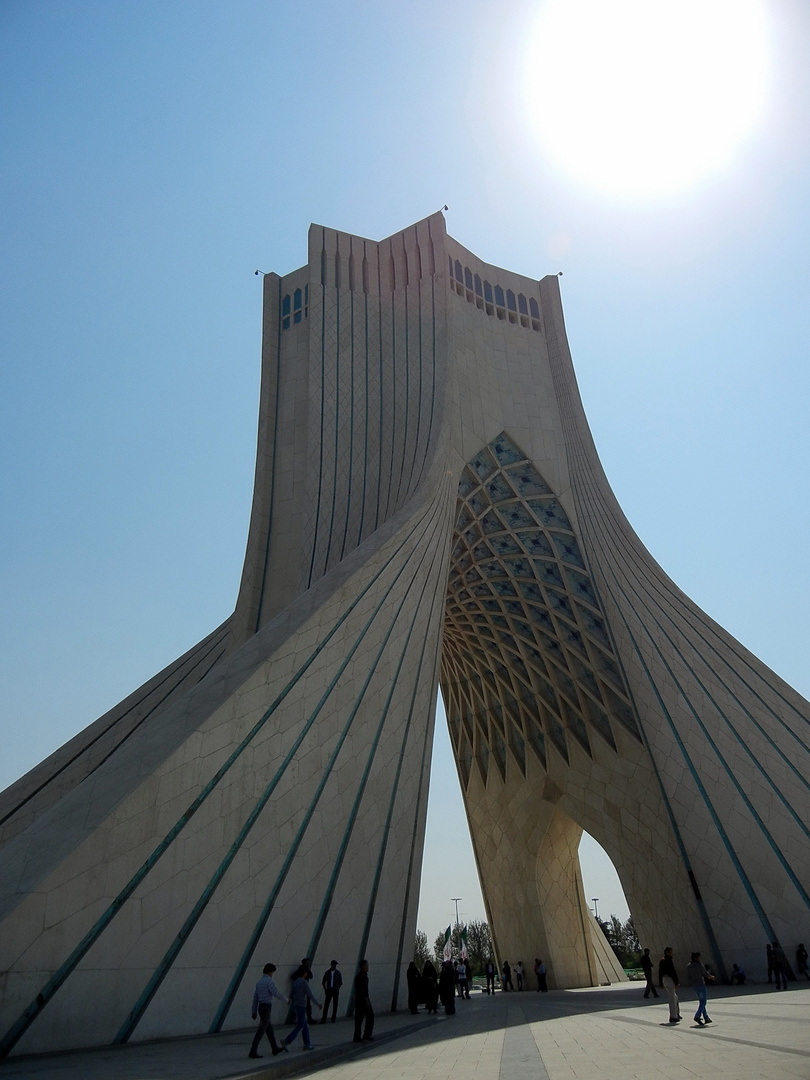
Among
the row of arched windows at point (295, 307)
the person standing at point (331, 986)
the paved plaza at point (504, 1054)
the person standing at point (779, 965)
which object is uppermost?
the row of arched windows at point (295, 307)

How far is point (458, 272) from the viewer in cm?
1927

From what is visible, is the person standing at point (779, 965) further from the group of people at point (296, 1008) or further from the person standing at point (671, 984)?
the group of people at point (296, 1008)

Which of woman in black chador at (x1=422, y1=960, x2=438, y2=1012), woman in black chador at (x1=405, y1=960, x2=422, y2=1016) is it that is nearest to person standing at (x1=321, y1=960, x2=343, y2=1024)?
woman in black chador at (x1=405, y1=960, x2=422, y2=1016)

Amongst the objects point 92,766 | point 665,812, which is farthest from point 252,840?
point 665,812

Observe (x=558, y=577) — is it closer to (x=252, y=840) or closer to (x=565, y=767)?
(x=565, y=767)

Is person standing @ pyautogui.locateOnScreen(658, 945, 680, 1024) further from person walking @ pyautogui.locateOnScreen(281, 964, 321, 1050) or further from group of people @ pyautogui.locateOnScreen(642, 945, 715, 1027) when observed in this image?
person walking @ pyautogui.locateOnScreen(281, 964, 321, 1050)

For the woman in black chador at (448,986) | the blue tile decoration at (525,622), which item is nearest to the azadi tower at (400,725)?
the blue tile decoration at (525,622)

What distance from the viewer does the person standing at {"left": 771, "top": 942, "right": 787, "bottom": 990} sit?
1095 cm

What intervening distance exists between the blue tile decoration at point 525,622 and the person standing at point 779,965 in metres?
5.40

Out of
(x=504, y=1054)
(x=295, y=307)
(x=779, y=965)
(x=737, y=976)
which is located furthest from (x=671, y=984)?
(x=295, y=307)

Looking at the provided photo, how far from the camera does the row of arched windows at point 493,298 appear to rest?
1917cm

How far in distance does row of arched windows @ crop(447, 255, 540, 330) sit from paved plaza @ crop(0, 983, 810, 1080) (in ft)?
51.2

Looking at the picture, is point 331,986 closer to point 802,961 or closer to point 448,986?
point 448,986

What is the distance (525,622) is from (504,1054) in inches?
571
